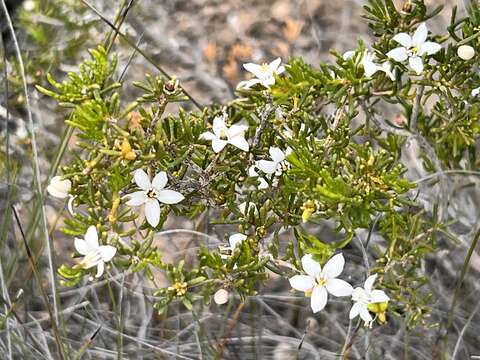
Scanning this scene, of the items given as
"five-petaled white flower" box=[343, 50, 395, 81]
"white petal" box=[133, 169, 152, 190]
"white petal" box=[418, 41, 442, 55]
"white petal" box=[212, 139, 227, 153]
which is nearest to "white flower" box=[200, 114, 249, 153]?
"white petal" box=[212, 139, 227, 153]

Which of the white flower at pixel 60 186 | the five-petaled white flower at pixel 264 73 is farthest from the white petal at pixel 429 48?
the white flower at pixel 60 186

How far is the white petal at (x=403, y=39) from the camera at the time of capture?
3.58ft

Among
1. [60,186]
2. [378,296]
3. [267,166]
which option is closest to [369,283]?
[378,296]

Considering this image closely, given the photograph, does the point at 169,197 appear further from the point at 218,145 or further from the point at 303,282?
the point at 303,282

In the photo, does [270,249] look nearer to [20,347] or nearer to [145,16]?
[20,347]

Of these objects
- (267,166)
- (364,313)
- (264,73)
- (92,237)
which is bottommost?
(364,313)

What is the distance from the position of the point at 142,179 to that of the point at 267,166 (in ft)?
0.62

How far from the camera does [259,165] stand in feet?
3.40

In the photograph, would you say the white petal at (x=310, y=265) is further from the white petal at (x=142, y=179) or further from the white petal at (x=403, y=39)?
the white petal at (x=403, y=39)

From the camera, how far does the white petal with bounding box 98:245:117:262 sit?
96 centimetres

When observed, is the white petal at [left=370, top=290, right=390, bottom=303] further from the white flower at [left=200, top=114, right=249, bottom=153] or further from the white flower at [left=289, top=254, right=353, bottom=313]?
the white flower at [left=200, top=114, right=249, bottom=153]

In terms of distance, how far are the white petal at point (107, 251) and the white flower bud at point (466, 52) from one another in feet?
1.98

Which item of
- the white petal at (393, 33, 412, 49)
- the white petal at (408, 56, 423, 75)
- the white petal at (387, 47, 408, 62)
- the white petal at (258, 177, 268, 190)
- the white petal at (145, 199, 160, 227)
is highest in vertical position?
the white petal at (393, 33, 412, 49)

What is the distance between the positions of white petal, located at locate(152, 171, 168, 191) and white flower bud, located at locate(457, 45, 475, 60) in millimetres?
499
